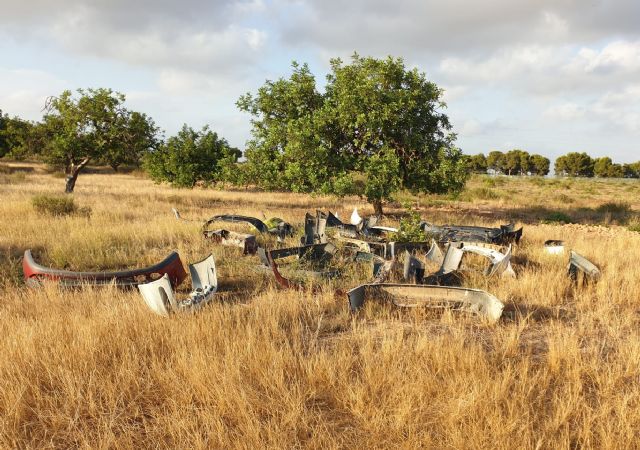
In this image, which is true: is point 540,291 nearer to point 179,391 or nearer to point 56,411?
point 179,391

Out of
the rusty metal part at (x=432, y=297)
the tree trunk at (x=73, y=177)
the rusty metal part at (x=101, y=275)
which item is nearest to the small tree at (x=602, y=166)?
the tree trunk at (x=73, y=177)

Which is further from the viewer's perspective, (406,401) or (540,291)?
(540,291)

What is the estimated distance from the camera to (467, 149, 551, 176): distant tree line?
108312 millimetres

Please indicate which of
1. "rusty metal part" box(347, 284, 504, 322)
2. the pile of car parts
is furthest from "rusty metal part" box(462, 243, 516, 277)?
the pile of car parts

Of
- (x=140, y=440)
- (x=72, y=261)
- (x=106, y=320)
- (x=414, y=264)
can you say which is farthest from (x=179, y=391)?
(x=72, y=261)

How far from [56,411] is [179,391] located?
857 mm

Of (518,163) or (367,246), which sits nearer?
(367,246)

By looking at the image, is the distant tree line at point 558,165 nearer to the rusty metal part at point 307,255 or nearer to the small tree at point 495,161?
the small tree at point 495,161

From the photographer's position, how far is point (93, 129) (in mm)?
22047

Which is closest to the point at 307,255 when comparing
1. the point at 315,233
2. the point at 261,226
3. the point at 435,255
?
the point at 315,233

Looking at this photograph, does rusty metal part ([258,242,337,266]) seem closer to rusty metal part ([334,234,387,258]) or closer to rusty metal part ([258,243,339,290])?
rusty metal part ([258,243,339,290])

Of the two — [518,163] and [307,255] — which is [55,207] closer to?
[307,255]

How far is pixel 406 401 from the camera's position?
3.02m

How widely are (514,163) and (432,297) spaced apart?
117 meters
